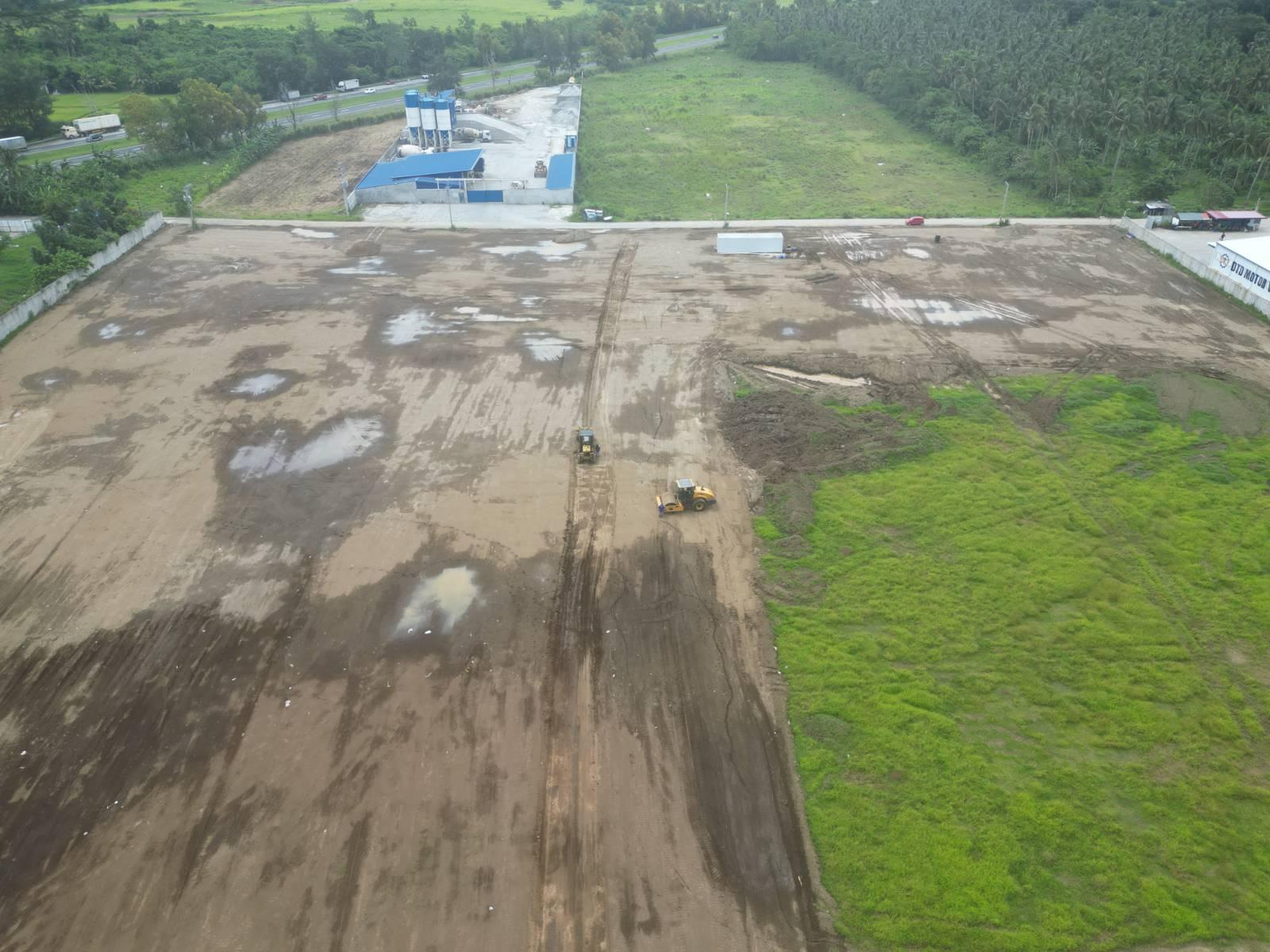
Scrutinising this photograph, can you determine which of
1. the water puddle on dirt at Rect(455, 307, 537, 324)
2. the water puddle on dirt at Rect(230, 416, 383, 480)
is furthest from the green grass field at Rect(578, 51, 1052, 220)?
the water puddle on dirt at Rect(230, 416, 383, 480)

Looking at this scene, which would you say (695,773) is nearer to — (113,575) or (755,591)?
(755,591)

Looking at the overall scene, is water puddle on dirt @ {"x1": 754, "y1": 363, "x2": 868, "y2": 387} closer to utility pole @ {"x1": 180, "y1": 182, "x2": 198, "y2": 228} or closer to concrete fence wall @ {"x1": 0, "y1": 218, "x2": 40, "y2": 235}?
utility pole @ {"x1": 180, "y1": 182, "x2": 198, "y2": 228}

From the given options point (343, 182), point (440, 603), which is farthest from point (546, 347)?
point (343, 182)

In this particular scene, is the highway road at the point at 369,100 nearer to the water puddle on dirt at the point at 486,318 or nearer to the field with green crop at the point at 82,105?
the field with green crop at the point at 82,105

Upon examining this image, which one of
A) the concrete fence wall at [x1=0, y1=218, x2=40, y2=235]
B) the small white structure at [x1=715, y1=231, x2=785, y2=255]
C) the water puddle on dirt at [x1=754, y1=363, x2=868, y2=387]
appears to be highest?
the small white structure at [x1=715, y1=231, x2=785, y2=255]

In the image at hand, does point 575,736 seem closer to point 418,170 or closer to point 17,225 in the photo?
point 418,170

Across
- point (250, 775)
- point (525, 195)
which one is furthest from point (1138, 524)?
point (525, 195)
